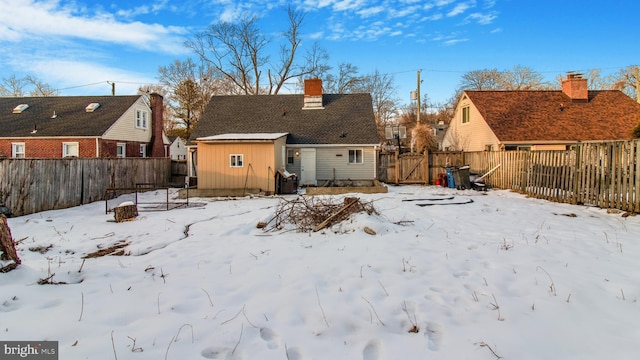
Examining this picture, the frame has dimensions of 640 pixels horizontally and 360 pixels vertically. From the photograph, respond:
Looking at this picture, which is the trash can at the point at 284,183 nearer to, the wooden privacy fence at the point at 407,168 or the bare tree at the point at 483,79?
the wooden privacy fence at the point at 407,168

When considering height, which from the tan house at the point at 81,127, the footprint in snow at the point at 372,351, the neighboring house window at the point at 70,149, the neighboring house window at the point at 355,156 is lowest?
the footprint in snow at the point at 372,351

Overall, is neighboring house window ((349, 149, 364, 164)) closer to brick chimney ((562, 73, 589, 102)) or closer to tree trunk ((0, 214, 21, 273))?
brick chimney ((562, 73, 589, 102))

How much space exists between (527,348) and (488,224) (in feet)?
17.5

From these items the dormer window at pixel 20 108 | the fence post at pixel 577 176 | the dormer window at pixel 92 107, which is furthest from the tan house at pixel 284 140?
the dormer window at pixel 20 108

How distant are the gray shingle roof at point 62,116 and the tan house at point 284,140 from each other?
7.68m

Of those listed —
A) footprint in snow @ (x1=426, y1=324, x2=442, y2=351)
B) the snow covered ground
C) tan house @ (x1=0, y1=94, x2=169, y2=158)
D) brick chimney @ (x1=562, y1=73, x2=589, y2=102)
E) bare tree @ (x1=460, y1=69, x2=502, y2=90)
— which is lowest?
footprint in snow @ (x1=426, y1=324, x2=442, y2=351)

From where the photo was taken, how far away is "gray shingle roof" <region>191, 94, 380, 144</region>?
20.0 metres

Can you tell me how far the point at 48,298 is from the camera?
3592 millimetres

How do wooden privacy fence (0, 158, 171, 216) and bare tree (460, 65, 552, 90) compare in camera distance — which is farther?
bare tree (460, 65, 552, 90)

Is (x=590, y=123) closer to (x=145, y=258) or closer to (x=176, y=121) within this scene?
(x=145, y=258)

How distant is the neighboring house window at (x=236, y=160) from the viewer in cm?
1557

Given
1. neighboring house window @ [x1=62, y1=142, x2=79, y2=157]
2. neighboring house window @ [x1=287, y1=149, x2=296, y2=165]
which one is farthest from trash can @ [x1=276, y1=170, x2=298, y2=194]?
neighboring house window @ [x1=62, y1=142, x2=79, y2=157]

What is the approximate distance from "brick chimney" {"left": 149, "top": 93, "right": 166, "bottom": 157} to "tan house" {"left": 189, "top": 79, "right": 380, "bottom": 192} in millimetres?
6685

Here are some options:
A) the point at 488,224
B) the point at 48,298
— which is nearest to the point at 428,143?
the point at 488,224
